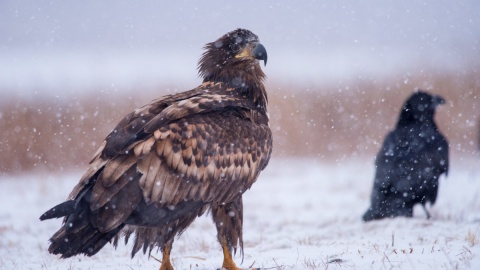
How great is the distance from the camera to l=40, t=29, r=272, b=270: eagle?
4246 mm

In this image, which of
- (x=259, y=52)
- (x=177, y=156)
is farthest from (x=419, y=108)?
(x=177, y=156)

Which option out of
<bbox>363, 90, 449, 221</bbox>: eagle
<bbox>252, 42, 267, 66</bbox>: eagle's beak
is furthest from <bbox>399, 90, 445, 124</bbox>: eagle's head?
<bbox>252, 42, 267, 66</bbox>: eagle's beak

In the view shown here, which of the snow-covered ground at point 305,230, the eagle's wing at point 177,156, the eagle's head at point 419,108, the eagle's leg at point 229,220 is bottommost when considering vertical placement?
the snow-covered ground at point 305,230

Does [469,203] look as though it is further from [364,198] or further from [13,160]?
[13,160]

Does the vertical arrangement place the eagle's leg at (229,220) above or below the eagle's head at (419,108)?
below

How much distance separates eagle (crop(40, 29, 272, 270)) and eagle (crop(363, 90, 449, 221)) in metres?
3.92

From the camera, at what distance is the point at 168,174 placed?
450 cm

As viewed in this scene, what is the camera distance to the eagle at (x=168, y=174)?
4.25 m

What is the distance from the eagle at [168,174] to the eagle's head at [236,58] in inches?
9.8

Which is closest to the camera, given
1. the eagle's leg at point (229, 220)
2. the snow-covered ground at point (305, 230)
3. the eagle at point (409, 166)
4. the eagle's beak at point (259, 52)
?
the eagle's leg at point (229, 220)

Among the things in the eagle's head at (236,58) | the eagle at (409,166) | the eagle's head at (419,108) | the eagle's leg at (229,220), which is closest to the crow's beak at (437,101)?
the eagle's head at (419,108)

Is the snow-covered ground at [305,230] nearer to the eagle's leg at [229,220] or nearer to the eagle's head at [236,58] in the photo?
the eagle's leg at [229,220]

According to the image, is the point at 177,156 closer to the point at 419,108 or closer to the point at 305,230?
the point at 305,230

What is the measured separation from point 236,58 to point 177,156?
1.58 m
